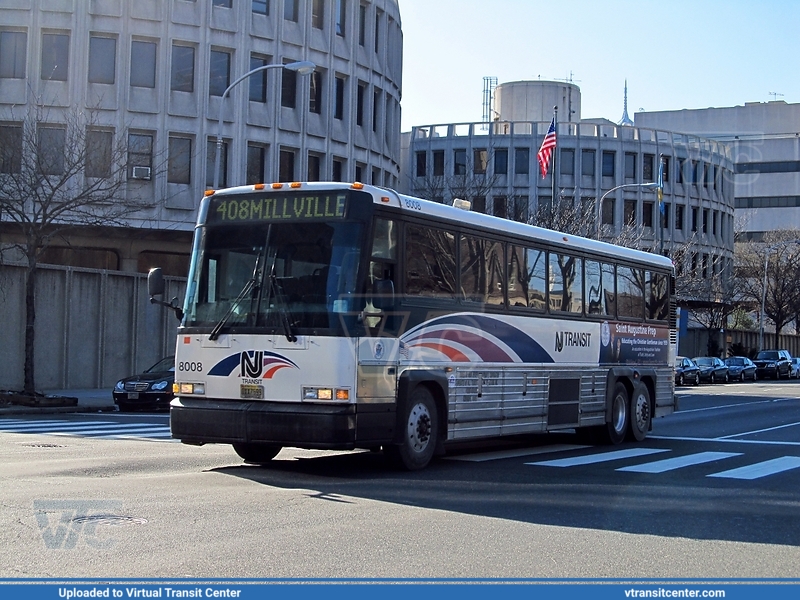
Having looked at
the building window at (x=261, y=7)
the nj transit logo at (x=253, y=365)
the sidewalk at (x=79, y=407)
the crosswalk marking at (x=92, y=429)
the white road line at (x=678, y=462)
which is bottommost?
the sidewalk at (x=79, y=407)

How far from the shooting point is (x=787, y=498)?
11.2 meters

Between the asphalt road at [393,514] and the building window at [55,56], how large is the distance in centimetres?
2767

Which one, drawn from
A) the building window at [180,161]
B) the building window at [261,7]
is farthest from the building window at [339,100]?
the building window at [180,161]

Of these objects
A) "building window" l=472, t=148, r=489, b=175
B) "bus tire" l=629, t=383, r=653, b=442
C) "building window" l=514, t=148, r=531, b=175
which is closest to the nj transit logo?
"bus tire" l=629, t=383, r=653, b=442

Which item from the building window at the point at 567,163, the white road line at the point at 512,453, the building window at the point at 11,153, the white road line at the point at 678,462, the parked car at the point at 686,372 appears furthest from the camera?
the building window at the point at 567,163

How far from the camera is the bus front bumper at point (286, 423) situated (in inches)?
454

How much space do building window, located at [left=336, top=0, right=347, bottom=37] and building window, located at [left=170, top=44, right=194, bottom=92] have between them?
23.9 ft

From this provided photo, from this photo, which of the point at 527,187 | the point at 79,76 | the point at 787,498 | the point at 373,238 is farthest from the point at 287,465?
the point at 527,187

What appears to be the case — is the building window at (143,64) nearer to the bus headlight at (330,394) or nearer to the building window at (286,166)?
the building window at (286,166)

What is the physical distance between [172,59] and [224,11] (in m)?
3.00

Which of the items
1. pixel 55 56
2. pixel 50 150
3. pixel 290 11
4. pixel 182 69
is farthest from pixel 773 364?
pixel 50 150

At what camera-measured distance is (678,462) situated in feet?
48.5

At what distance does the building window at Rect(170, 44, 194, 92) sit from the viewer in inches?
1661

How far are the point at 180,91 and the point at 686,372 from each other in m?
27.7
